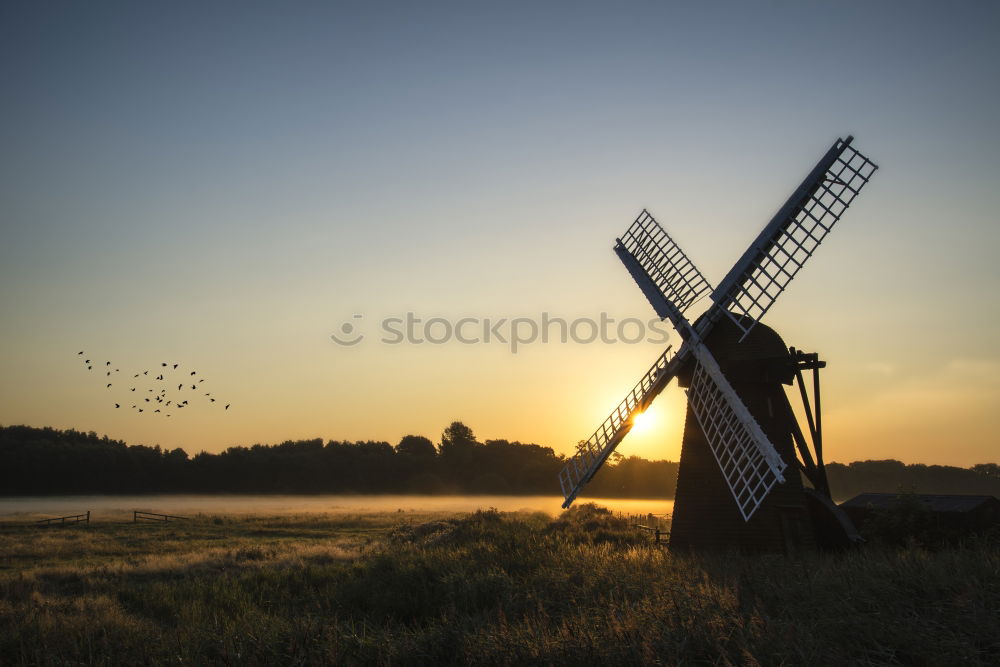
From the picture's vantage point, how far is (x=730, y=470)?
63.0 feet

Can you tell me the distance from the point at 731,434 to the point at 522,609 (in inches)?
332

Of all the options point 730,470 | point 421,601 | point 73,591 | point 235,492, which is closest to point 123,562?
point 73,591

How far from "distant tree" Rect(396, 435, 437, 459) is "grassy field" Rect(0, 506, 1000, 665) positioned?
91.7m

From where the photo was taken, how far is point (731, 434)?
736 inches

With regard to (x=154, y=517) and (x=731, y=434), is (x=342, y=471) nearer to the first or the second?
(x=154, y=517)

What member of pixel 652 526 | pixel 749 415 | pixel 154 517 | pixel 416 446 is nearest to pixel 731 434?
pixel 749 415

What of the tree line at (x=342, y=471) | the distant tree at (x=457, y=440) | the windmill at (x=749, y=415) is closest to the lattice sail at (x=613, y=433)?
the windmill at (x=749, y=415)

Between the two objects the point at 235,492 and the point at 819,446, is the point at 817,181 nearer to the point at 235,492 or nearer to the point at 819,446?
the point at 819,446

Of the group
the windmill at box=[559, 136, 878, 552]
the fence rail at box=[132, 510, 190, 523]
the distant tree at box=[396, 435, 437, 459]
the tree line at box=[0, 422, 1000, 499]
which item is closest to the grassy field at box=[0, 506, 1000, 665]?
the windmill at box=[559, 136, 878, 552]

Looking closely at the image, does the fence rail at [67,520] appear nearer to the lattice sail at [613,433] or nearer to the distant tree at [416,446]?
the lattice sail at [613,433]

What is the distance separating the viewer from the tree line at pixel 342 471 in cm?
8856

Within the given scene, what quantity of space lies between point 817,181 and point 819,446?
7.74 m

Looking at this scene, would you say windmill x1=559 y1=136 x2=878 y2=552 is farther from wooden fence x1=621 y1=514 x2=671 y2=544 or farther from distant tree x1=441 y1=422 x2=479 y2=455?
distant tree x1=441 y1=422 x2=479 y2=455

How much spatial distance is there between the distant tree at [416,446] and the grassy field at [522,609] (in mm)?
91711
